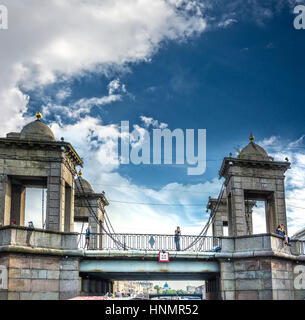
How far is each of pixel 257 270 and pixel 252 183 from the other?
616 cm

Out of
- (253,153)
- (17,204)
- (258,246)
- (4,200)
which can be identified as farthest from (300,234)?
(4,200)

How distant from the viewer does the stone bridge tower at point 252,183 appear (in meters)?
28.7

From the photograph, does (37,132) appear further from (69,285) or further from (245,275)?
(245,275)

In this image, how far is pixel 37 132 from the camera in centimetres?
2777

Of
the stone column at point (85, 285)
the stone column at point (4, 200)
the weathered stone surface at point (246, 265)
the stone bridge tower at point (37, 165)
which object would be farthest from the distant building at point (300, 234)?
the stone column at point (4, 200)

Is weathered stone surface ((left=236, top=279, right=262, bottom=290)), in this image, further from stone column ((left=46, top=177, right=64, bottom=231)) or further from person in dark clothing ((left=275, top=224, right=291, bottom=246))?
stone column ((left=46, top=177, right=64, bottom=231))

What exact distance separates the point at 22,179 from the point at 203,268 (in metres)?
12.2

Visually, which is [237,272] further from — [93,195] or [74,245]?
[93,195]

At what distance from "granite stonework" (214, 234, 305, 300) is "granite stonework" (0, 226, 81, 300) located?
8354 millimetres

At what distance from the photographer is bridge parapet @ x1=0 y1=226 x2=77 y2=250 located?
899 inches

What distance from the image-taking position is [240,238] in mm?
26578

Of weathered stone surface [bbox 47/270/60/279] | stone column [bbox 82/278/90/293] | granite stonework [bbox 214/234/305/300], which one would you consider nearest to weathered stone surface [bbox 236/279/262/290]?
granite stonework [bbox 214/234/305/300]
